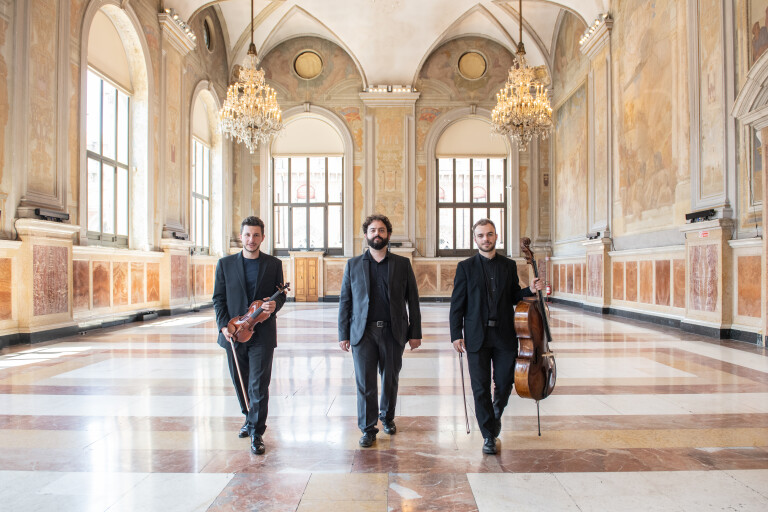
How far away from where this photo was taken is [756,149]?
789 cm

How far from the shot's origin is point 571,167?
16031 mm

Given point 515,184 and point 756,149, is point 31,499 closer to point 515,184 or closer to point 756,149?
point 756,149

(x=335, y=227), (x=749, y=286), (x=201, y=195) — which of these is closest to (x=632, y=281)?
(x=749, y=286)

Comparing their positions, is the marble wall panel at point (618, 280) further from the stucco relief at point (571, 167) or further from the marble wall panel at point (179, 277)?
the marble wall panel at point (179, 277)

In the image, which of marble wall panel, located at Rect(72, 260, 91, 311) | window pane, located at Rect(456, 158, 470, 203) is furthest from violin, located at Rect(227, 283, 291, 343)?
window pane, located at Rect(456, 158, 470, 203)

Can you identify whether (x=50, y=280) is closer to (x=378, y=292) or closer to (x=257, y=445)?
(x=257, y=445)

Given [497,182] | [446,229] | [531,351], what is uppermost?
[497,182]

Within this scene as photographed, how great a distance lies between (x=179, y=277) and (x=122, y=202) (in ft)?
7.83

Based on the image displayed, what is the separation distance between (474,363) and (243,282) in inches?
64.5

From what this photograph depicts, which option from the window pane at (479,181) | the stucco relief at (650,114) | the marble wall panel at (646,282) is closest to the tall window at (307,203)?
the window pane at (479,181)

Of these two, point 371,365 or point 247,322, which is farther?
point 371,365

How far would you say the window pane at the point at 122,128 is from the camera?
11.8 meters

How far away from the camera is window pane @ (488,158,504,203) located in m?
18.8

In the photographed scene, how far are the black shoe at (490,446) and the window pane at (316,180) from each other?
1610 cm
